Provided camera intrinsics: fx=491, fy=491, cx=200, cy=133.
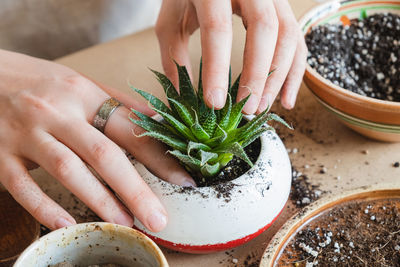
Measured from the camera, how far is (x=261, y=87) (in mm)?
946

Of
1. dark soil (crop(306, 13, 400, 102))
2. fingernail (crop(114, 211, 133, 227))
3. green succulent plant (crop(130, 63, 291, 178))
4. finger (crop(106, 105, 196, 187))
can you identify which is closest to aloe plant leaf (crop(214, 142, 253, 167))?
green succulent plant (crop(130, 63, 291, 178))

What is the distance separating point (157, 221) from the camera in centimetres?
86

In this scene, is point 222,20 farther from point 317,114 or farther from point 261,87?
point 317,114

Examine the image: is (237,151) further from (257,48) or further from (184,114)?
(257,48)

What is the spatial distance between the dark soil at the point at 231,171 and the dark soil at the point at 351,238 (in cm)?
16

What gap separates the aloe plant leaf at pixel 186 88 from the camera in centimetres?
95

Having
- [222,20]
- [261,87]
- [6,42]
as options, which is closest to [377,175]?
[261,87]

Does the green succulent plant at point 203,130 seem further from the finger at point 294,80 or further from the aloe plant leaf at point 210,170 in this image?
the finger at point 294,80

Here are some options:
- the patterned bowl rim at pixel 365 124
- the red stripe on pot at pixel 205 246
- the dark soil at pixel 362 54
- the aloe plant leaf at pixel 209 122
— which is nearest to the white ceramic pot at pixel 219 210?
the red stripe on pot at pixel 205 246

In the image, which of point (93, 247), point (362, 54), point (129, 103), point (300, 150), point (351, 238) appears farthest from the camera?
point (362, 54)

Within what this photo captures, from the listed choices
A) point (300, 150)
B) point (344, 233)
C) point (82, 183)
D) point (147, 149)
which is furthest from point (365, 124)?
point (82, 183)

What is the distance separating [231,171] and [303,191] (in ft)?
0.71

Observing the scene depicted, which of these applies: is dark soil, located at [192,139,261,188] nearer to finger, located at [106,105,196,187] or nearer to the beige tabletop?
finger, located at [106,105,196,187]

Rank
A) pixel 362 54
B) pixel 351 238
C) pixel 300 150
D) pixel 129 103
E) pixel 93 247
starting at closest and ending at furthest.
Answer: pixel 93 247 → pixel 351 238 → pixel 129 103 → pixel 300 150 → pixel 362 54
